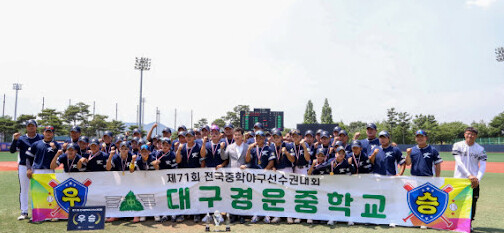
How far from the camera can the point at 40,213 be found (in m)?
6.78

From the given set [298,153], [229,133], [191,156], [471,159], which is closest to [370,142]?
[298,153]

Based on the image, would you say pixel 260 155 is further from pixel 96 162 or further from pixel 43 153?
pixel 43 153

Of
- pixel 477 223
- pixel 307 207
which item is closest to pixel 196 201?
pixel 307 207

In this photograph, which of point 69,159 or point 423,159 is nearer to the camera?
point 423,159

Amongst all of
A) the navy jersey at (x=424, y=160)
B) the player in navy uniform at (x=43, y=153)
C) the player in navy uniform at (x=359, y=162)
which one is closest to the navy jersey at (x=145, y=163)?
the player in navy uniform at (x=43, y=153)

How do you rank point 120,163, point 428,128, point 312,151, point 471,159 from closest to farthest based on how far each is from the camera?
1. point 471,159
2. point 120,163
3. point 312,151
4. point 428,128

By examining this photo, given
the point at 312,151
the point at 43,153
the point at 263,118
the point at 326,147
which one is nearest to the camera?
the point at 43,153

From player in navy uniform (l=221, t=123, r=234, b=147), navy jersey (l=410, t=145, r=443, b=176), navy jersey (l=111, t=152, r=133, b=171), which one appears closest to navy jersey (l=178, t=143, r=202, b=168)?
player in navy uniform (l=221, t=123, r=234, b=147)

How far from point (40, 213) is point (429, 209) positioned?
327 inches

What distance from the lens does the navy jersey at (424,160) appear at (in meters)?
6.45

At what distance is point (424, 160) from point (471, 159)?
0.97 m

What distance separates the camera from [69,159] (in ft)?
23.2

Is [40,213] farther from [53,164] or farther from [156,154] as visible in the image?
[156,154]

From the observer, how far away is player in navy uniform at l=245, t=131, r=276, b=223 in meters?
6.83
